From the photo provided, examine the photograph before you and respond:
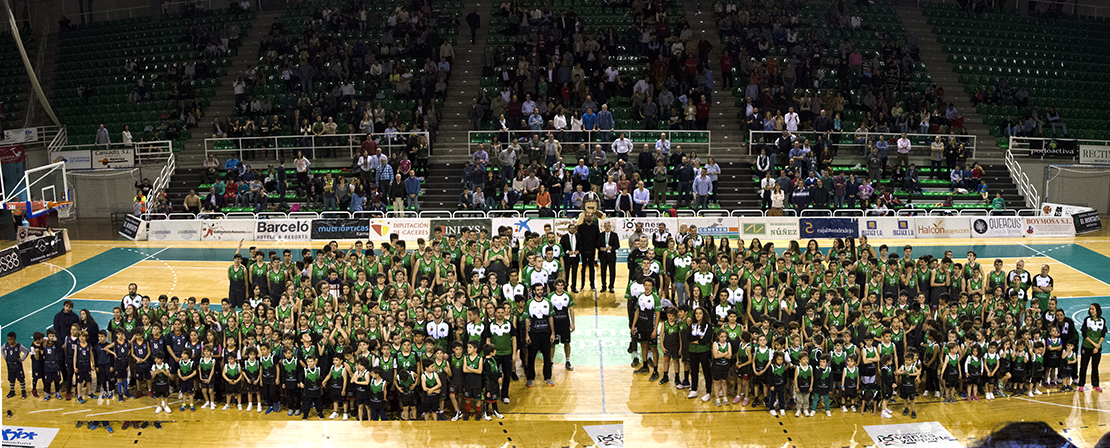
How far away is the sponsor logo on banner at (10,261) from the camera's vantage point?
2464cm

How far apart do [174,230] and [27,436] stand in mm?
15675

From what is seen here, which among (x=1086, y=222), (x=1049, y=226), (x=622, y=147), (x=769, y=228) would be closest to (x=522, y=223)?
(x=622, y=147)

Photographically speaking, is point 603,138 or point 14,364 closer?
point 14,364

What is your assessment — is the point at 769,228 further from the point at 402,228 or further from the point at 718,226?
the point at 402,228

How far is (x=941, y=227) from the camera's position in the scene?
27.9m

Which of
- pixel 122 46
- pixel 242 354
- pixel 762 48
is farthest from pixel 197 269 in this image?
pixel 762 48

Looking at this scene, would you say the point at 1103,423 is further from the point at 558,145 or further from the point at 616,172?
the point at 558,145

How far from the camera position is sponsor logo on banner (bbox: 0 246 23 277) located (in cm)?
2464

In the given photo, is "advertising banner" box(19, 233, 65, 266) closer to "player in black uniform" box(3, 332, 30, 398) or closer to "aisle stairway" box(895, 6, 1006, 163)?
"player in black uniform" box(3, 332, 30, 398)

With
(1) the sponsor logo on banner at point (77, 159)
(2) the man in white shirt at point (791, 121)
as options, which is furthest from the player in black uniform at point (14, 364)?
(2) the man in white shirt at point (791, 121)

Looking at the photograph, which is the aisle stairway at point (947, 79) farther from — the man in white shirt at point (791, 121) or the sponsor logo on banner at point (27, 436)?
the sponsor logo on banner at point (27, 436)

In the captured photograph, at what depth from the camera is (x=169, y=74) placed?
37.2 metres

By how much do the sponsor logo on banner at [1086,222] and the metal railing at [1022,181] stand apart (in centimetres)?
193

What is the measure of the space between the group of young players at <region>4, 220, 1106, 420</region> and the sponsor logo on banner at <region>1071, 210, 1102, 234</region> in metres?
13.1
